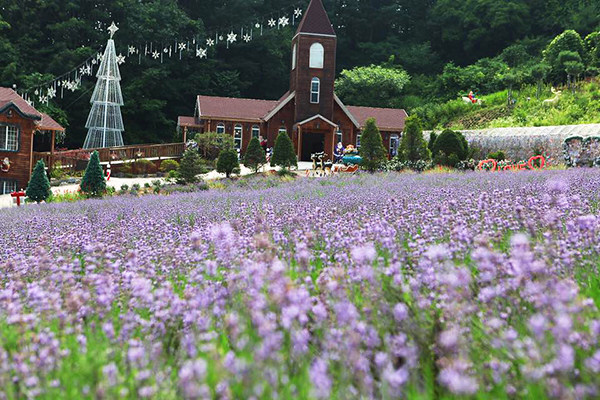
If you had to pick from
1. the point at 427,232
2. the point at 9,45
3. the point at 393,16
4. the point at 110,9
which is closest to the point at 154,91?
the point at 110,9

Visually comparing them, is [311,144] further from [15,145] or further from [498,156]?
[15,145]

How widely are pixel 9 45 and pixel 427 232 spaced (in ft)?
147

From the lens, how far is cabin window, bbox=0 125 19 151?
2519 centimetres

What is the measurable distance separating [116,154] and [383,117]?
1963 centimetres

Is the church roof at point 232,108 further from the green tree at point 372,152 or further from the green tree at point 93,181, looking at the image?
the green tree at point 93,181

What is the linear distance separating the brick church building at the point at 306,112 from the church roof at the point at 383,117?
125mm

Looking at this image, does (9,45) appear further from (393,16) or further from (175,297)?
(175,297)

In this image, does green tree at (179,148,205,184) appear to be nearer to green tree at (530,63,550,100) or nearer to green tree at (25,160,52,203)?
green tree at (25,160,52,203)

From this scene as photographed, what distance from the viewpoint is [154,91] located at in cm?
4875

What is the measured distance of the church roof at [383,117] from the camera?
41.2 meters

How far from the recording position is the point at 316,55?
38.2 metres

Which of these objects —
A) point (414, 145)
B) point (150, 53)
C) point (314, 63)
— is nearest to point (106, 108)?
point (314, 63)

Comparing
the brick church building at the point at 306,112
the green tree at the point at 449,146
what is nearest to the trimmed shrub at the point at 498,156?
the green tree at the point at 449,146

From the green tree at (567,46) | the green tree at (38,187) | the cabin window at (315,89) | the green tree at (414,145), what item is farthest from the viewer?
the cabin window at (315,89)
